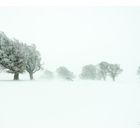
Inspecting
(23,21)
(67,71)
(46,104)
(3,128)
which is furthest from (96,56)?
(3,128)

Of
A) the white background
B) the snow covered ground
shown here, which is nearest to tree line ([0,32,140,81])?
the snow covered ground

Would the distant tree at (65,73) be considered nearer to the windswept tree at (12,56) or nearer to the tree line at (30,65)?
the tree line at (30,65)

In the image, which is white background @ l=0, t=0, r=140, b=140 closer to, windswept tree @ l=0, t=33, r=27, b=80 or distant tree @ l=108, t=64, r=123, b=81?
distant tree @ l=108, t=64, r=123, b=81

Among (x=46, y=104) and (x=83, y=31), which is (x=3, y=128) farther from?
(x=83, y=31)

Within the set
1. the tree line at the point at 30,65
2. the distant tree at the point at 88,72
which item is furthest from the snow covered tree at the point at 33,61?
the distant tree at the point at 88,72

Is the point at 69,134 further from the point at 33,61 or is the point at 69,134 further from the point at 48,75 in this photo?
the point at 33,61

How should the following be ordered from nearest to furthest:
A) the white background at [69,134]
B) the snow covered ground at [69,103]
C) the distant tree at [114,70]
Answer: the white background at [69,134], the snow covered ground at [69,103], the distant tree at [114,70]
